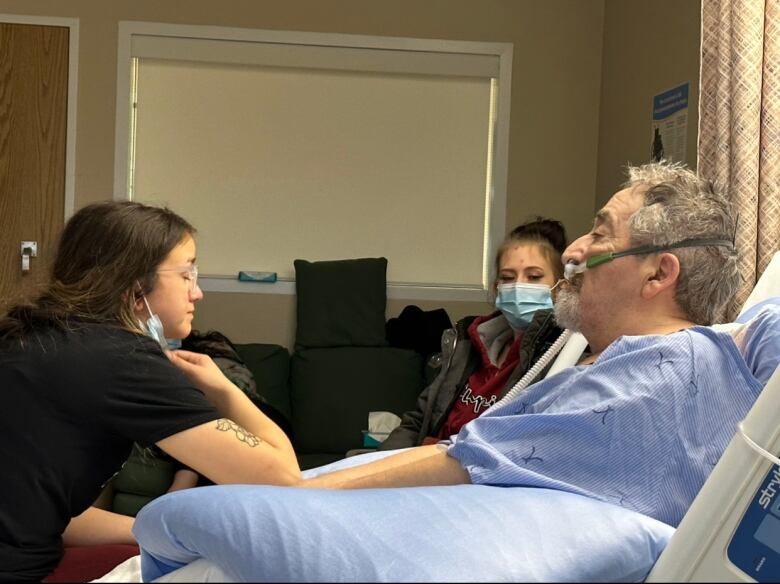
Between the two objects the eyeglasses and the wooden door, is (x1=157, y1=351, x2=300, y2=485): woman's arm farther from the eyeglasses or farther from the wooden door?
the wooden door

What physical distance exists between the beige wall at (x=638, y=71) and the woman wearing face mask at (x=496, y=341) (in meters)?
1.07

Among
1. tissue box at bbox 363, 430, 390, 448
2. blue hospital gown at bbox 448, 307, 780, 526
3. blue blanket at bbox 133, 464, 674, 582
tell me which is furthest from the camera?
tissue box at bbox 363, 430, 390, 448

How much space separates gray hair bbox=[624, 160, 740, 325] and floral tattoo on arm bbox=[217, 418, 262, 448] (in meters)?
0.83

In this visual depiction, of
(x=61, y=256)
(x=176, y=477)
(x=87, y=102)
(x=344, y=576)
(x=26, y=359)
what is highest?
(x=87, y=102)

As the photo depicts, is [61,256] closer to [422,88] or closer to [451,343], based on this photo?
[451,343]

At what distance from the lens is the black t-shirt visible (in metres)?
1.79

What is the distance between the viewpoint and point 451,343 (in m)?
3.22

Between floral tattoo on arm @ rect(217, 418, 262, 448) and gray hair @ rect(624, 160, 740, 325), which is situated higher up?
gray hair @ rect(624, 160, 740, 325)

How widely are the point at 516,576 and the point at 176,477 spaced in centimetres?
271

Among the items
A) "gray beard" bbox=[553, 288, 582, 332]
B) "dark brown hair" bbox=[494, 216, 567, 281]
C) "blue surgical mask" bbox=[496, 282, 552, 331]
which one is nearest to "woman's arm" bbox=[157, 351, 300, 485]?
"gray beard" bbox=[553, 288, 582, 332]

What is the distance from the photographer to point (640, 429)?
5.12ft

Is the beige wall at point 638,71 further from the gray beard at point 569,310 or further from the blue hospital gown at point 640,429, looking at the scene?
the blue hospital gown at point 640,429

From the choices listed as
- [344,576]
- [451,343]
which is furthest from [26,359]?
[451,343]

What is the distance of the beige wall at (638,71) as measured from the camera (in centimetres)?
404
